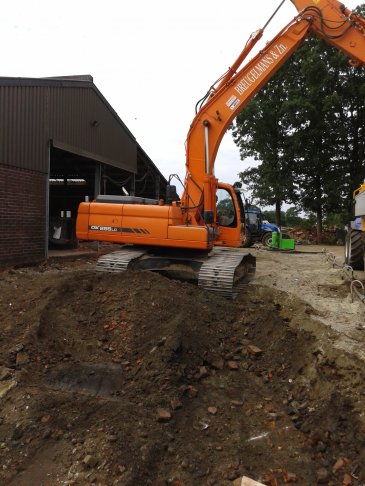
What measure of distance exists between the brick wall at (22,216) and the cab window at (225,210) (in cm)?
548

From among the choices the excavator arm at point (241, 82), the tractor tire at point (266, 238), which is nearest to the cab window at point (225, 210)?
the excavator arm at point (241, 82)

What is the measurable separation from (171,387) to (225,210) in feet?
18.0

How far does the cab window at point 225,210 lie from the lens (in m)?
8.89

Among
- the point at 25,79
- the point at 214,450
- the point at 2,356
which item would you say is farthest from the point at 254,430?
the point at 25,79

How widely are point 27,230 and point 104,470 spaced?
971cm

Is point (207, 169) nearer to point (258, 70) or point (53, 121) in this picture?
point (258, 70)

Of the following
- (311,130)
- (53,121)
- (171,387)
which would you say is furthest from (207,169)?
(311,130)

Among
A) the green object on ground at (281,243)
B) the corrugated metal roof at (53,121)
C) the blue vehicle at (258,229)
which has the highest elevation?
the corrugated metal roof at (53,121)

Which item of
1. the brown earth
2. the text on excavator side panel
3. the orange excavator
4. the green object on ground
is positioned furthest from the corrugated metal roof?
the green object on ground

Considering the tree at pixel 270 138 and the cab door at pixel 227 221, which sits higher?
the tree at pixel 270 138

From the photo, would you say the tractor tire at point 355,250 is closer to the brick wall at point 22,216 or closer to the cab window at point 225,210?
the cab window at point 225,210

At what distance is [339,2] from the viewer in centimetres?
838

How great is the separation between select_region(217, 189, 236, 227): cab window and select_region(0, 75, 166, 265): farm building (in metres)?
5.49

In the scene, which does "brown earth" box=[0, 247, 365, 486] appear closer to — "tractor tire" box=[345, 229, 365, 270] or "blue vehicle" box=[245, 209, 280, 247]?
"tractor tire" box=[345, 229, 365, 270]
